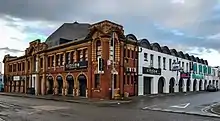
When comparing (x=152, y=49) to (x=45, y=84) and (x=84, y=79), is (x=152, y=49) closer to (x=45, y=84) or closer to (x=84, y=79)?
(x=84, y=79)

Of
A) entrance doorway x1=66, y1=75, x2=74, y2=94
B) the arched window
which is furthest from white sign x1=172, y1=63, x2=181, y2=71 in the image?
entrance doorway x1=66, y1=75, x2=74, y2=94

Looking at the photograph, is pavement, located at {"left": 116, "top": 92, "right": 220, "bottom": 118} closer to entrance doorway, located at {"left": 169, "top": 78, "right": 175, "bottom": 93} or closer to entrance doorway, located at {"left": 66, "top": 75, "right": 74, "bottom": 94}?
entrance doorway, located at {"left": 66, "top": 75, "right": 74, "bottom": 94}

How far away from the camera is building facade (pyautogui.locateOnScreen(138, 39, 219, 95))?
141ft

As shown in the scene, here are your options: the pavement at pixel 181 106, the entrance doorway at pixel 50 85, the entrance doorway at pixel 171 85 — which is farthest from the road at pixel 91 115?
the entrance doorway at pixel 171 85

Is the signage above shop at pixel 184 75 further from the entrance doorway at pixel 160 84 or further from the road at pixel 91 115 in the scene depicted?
the road at pixel 91 115

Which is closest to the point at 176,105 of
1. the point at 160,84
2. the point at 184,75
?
the point at 160,84

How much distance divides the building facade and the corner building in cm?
237

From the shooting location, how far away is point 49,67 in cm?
4791

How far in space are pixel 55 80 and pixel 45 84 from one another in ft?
11.7

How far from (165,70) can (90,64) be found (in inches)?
630

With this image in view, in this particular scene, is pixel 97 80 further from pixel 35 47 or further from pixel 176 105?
pixel 35 47

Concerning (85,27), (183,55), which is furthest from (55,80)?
(183,55)

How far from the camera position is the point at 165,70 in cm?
4828

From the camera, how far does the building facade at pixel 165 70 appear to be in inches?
1690
